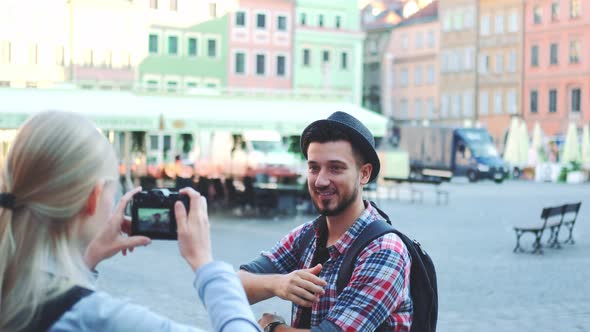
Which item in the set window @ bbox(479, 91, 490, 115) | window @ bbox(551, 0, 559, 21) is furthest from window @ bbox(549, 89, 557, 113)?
window @ bbox(479, 91, 490, 115)

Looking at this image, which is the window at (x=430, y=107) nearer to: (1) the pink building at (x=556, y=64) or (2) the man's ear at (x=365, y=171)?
(1) the pink building at (x=556, y=64)

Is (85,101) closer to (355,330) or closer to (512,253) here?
(512,253)

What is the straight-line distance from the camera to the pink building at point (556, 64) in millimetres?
60750

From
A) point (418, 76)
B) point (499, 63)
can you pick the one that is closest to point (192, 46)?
point (499, 63)

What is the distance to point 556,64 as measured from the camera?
207 ft

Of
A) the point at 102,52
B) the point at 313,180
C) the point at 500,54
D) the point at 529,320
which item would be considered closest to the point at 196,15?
the point at 102,52

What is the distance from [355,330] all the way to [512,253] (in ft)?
42.1

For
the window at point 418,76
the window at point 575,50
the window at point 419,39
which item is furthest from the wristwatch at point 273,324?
the window at point 418,76

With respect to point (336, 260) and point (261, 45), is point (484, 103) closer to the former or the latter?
point (261, 45)

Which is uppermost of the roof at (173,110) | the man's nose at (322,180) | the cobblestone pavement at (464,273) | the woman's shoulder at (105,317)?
the roof at (173,110)

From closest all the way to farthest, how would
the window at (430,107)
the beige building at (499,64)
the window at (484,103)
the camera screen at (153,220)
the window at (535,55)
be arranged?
the camera screen at (153,220), the window at (535,55), the beige building at (499,64), the window at (484,103), the window at (430,107)

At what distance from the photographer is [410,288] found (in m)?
2.87

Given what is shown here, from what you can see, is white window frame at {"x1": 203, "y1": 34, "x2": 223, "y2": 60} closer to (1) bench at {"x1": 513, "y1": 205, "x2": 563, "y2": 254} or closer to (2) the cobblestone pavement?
(2) the cobblestone pavement

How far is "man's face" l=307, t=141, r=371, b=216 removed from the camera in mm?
3041
